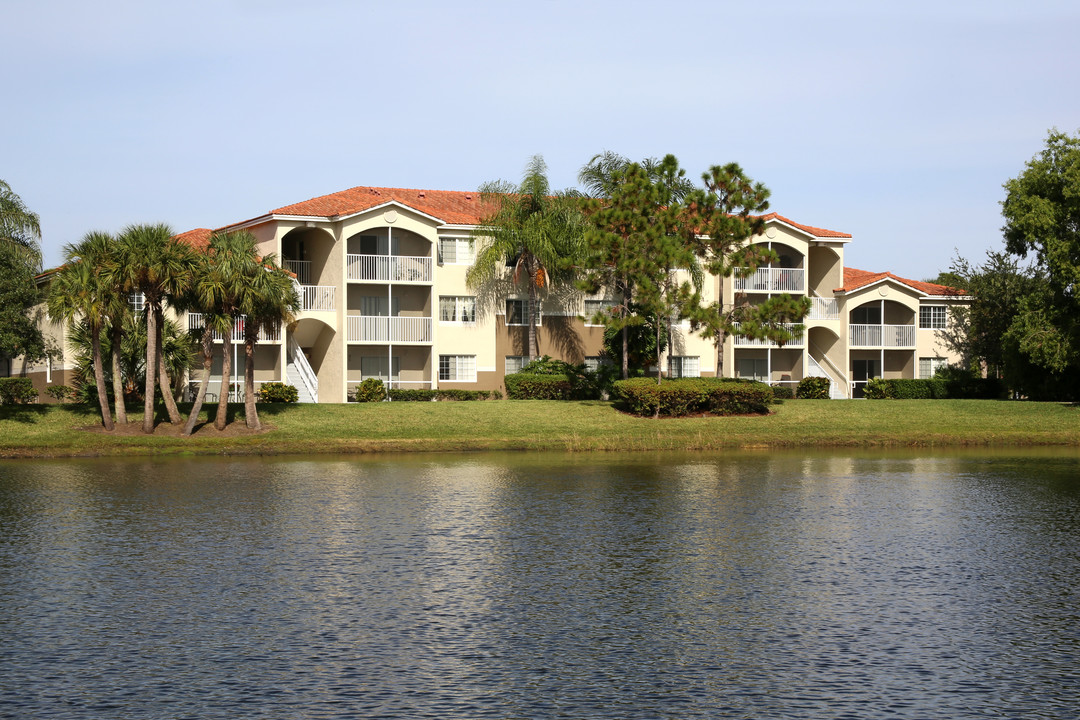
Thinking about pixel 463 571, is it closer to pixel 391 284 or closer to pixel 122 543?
pixel 122 543

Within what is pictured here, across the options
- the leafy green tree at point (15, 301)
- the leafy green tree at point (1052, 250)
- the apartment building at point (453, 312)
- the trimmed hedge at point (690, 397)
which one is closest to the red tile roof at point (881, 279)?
the apartment building at point (453, 312)

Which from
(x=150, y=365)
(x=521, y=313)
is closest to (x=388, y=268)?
(x=521, y=313)

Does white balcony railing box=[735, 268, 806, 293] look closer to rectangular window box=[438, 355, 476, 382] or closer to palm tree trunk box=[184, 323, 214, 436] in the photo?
rectangular window box=[438, 355, 476, 382]

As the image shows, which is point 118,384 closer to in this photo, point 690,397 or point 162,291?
point 162,291

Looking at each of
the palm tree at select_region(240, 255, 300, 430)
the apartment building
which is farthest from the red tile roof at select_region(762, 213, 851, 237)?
the palm tree at select_region(240, 255, 300, 430)

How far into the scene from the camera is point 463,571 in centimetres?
1727

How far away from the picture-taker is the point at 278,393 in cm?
4878

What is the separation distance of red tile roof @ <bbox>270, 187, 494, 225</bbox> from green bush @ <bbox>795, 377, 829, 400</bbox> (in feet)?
58.6

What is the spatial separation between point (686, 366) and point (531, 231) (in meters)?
12.6

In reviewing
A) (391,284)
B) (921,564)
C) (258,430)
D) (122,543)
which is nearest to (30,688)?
(122,543)

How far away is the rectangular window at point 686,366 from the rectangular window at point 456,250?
39.6 ft

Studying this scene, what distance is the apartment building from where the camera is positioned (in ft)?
171

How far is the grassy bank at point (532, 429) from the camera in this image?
3959 cm

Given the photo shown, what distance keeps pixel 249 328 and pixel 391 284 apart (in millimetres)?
12132
